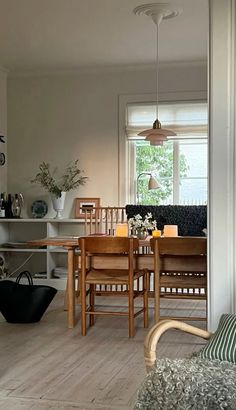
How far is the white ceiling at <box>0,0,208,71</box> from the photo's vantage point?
520 centimetres

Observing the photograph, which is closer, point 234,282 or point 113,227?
point 234,282

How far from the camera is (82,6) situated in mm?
5164

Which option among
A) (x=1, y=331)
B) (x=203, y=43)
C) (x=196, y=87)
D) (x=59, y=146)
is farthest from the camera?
(x=59, y=146)

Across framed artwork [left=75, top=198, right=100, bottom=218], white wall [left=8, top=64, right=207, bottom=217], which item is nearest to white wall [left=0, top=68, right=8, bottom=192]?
white wall [left=8, top=64, right=207, bottom=217]

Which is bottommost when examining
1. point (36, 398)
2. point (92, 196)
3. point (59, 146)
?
point (36, 398)

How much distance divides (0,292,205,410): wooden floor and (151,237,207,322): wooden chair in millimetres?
421

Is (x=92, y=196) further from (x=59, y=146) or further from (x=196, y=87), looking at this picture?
(x=196, y=87)

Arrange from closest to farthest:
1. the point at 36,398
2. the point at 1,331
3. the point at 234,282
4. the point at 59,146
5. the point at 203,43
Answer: the point at 36,398
the point at 234,282
the point at 1,331
the point at 203,43
the point at 59,146

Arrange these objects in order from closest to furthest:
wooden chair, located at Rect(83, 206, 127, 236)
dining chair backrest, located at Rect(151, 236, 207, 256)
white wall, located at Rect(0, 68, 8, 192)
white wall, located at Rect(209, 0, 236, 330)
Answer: white wall, located at Rect(209, 0, 236, 330), dining chair backrest, located at Rect(151, 236, 207, 256), wooden chair, located at Rect(83, 206, 127, 236), white wall, located at Rect(0, 68, 8, 192)

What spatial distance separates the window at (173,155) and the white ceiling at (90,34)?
62cm

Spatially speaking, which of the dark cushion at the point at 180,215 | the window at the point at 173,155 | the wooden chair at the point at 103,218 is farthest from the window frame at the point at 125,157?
the dark cushion at the point at 180,215

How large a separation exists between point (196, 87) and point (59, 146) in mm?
1913

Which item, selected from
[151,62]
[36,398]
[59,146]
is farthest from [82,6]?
[36,398]

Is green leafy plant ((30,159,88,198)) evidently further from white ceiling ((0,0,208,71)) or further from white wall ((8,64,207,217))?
white ceiling ((0,0,208,71))
